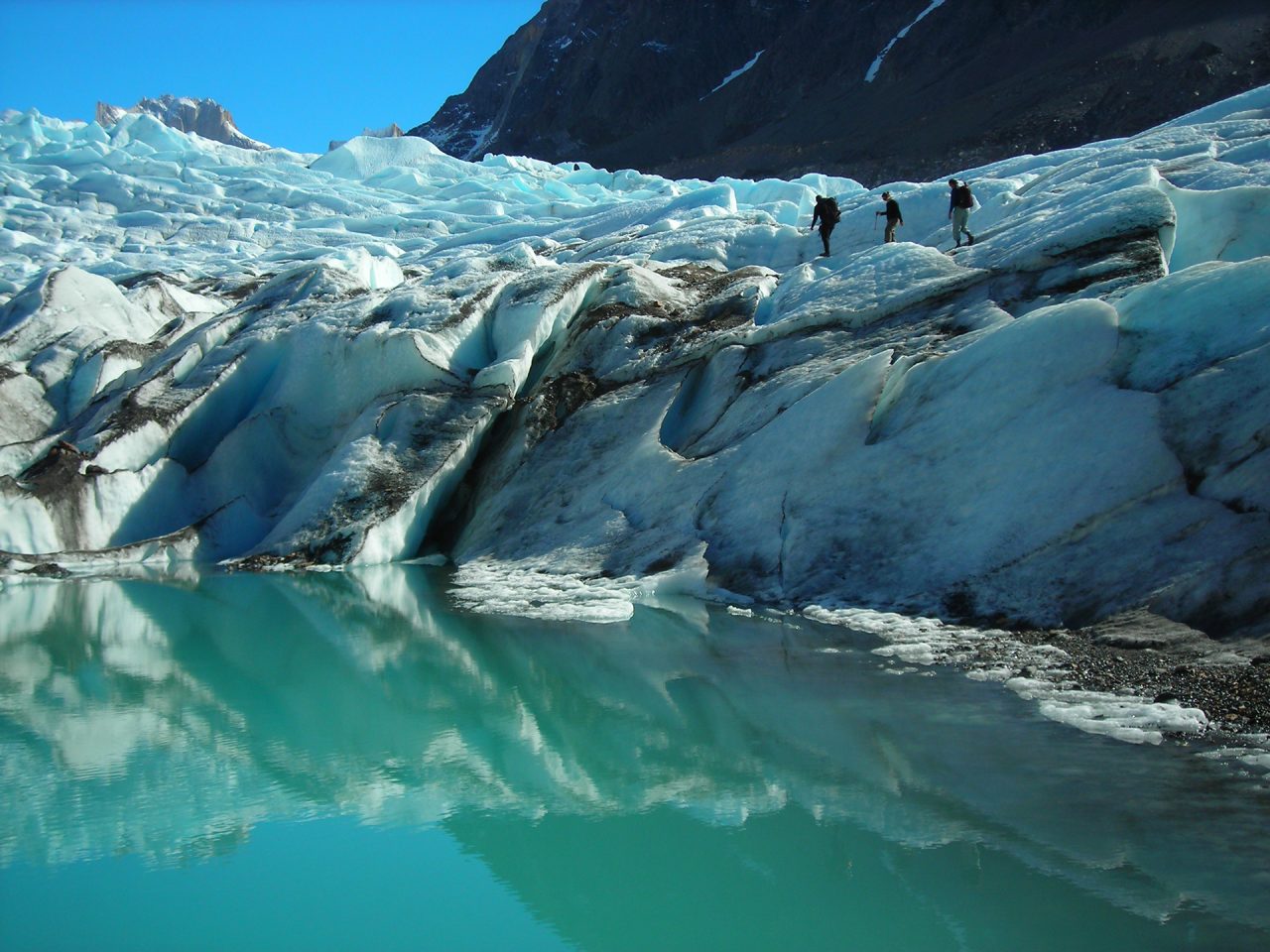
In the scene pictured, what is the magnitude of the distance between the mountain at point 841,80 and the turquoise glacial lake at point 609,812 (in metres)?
60.0

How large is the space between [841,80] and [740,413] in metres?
92.4

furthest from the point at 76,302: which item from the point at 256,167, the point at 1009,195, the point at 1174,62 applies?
the point at 1174,62

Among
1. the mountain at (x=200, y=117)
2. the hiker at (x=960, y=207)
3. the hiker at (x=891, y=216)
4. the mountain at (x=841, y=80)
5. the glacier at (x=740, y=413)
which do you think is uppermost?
the mountain at (x=200, y=117)

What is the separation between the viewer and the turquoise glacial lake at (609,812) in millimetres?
4301

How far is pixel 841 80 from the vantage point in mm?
96500

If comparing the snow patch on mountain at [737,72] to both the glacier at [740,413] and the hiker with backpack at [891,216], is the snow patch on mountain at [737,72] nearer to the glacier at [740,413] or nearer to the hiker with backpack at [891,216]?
the glacier at [740,413]

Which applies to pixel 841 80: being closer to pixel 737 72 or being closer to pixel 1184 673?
pixel 737 72

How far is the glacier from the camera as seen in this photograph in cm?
845

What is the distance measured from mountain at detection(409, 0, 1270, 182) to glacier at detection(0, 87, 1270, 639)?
44.6 meters

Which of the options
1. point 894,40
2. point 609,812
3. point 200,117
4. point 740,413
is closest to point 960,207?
point 740,413

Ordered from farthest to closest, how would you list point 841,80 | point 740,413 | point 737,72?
point 737,72, point 841,80, point 740,413

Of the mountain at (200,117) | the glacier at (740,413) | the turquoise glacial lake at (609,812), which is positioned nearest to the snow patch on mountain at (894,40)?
the glacier at (740,413)

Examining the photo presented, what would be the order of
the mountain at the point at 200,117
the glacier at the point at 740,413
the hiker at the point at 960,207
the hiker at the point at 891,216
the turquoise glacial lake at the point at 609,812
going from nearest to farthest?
1. the turquoise glacial lake at the point at 609,812
2. the glacier at the point at 740,413
3. the hiker at the point at 960,207
4. the hiker at the point at 891,216
5. the mountain at the point at 200,117

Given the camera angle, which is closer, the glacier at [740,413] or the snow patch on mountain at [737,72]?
the glacier at [740,413]
